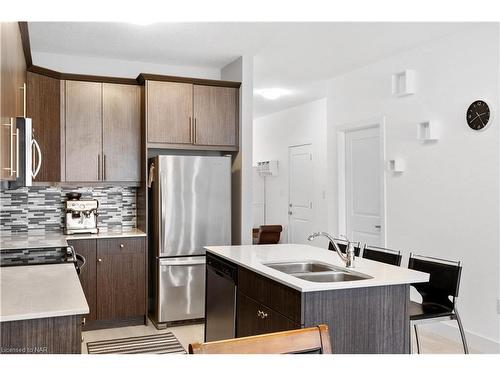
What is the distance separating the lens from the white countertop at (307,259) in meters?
2.31

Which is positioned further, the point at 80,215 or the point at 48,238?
the point at 80,215

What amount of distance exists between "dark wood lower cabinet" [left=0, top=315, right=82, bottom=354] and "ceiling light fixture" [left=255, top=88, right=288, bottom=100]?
16.6ft

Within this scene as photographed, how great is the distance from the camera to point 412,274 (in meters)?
2.53

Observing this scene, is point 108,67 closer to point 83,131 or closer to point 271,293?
point 83,131

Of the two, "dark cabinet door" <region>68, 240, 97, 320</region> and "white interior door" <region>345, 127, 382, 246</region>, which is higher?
"white interior door" <region>345, 127, 382, 246</region>

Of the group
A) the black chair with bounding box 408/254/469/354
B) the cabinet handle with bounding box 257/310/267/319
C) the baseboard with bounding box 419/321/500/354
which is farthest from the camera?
the baseboard with bounding box 419/321/500/354

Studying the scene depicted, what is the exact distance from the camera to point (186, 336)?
4160 millimetres

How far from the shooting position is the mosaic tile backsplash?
445 centimetres

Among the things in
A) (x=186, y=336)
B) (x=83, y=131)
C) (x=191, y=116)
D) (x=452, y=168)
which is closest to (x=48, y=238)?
(x=83, y=131)

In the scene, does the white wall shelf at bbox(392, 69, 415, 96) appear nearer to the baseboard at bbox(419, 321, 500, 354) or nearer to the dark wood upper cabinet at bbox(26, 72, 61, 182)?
the baseboard at bbox(419, 321, 500, 354)

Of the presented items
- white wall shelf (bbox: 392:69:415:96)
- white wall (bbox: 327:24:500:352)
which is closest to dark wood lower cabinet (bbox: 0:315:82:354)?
white wall (bbox: 327:24:500:352)

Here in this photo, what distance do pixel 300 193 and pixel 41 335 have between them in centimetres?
622

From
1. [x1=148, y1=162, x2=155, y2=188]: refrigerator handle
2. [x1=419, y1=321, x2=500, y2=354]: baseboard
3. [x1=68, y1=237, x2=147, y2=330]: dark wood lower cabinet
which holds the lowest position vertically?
[x1=419, y1=321, x2=500, y2=354]: baseboard
